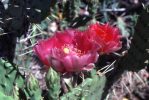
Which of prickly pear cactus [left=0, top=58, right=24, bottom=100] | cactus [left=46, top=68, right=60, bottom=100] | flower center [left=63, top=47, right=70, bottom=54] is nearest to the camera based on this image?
cactus [left=46, top=68, right=60, bottom=100]

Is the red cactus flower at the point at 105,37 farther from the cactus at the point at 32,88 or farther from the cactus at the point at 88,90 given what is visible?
the cactus at the point at 32,88

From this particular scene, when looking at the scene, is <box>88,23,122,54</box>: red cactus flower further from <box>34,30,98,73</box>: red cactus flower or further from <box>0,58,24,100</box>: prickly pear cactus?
<box>0,58,24,100</box>: prickly pear cactus

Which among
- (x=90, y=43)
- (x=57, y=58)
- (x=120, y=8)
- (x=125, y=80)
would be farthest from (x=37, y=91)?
(x=120, y=8)

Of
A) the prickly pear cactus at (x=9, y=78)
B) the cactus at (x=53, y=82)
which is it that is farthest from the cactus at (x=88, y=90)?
the prickly pear cactus at (x=9, y=78)

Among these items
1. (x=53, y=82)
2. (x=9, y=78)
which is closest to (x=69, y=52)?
(x=53, y=82)

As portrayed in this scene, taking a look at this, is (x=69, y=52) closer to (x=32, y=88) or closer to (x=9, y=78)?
(x=32, y=88)

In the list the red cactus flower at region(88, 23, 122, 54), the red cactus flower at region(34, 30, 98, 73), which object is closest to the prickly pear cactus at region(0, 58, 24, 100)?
the red cactus flower at region(34, 30, 98, 73)
